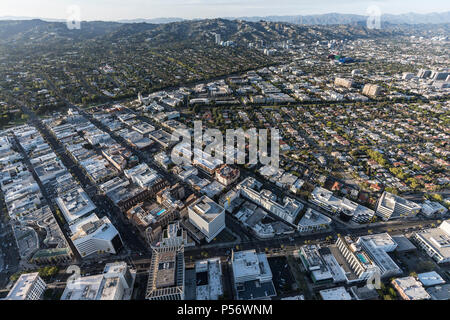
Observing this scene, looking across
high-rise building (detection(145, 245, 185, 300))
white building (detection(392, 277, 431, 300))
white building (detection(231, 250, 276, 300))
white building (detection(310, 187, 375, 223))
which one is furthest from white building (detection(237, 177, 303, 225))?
high-rise building (detection(145, 245, 185, 300))

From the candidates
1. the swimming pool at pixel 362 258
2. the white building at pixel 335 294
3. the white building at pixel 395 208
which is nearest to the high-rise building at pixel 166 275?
the white building at pixel 335 294

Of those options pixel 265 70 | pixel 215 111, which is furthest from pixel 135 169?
pixel 265 70

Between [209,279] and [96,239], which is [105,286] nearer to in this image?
[96,239]

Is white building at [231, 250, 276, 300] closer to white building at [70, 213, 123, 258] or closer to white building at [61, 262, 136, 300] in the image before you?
white building at [61, 262, 136, 300]

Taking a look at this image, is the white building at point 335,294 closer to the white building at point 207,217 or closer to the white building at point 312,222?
the white building at point 312,222

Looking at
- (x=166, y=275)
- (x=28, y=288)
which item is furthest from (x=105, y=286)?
(x=28, y=288)

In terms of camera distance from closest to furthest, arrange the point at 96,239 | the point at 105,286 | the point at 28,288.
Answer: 1. the point at 105,286
2. the point at 28,288
3. the point at 96,239

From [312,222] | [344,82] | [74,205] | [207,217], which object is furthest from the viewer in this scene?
[344,82]
